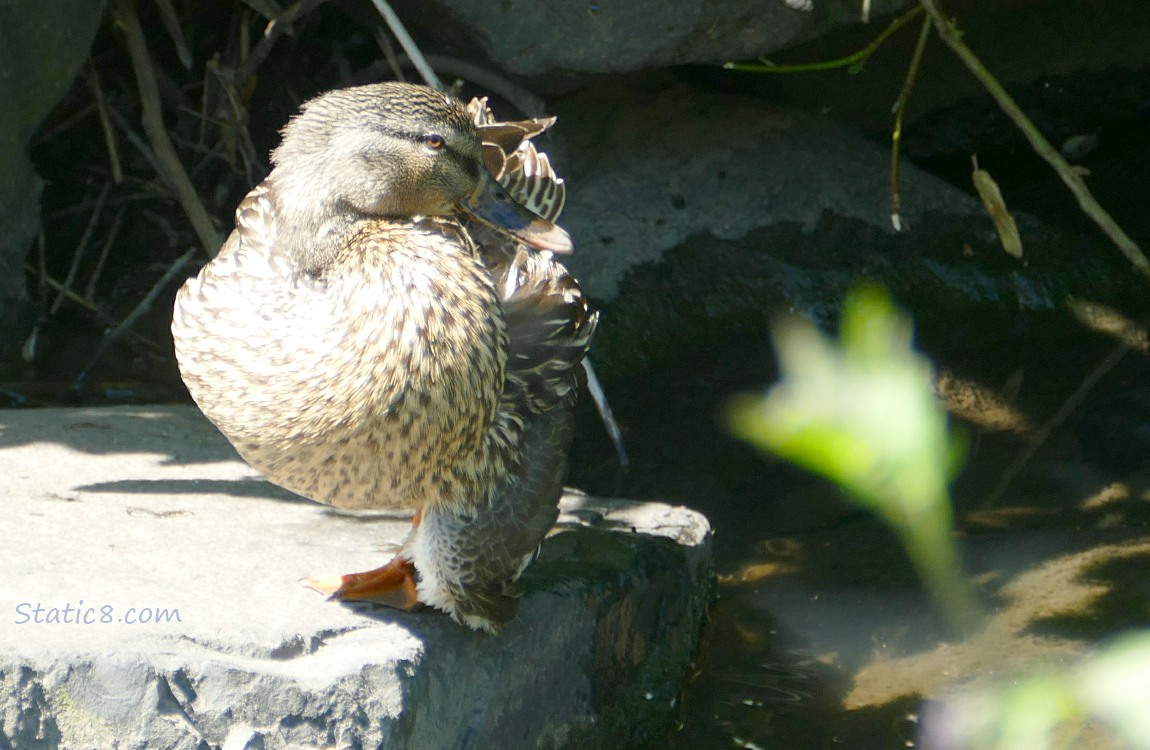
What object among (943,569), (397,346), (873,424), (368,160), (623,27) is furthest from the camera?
(623,27)

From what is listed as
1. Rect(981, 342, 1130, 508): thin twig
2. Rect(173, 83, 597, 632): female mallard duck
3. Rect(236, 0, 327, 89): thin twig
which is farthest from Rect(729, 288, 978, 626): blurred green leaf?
Rect(236, 0, 327, 89): thin twig

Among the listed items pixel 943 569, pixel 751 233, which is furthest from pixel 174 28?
pixel 943 569

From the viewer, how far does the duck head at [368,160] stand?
117 inches

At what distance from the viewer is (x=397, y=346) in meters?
2.79

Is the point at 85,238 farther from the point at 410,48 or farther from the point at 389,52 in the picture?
the point at 410,48

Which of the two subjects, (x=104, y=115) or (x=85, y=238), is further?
(x=85, y=238)

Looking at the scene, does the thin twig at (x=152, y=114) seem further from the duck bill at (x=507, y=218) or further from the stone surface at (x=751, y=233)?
the duck bill at (x=507, y=218)

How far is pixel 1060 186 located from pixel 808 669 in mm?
3835

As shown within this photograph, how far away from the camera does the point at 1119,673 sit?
A: 3.73m

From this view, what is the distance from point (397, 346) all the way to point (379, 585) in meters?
0.79

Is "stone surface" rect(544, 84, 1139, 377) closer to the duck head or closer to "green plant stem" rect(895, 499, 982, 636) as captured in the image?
"green plant stem" rect(895, 499, 982, 636)

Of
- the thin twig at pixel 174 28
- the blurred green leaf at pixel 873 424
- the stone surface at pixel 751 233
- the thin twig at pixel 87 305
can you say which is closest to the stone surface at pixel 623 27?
the stone surface at pixel 751 233

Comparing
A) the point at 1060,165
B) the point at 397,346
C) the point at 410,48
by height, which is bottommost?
the point at 397,346

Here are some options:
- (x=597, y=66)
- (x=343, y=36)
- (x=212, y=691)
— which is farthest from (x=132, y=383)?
(x=212, y=691)
